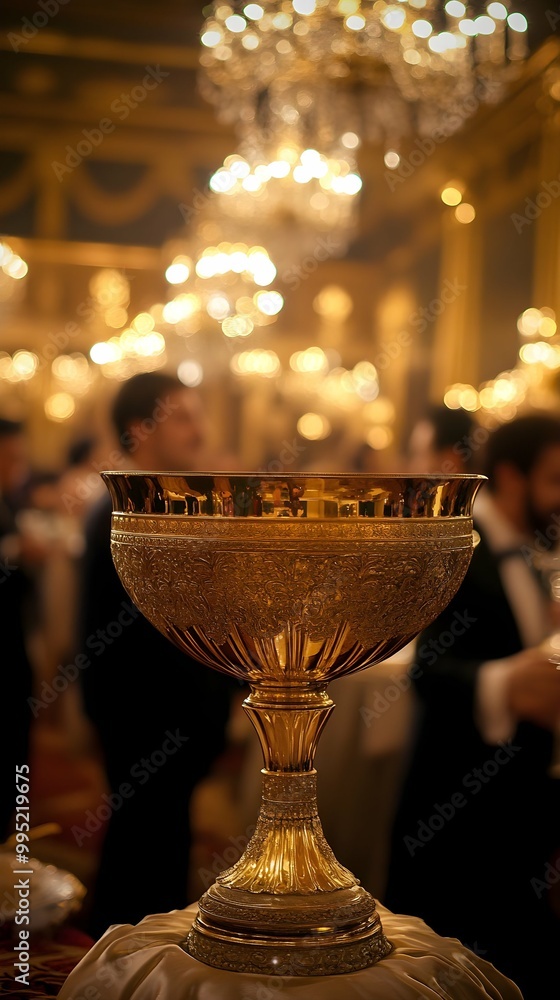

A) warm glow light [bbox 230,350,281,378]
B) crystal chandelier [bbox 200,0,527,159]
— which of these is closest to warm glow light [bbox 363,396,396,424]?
warm glow light [bbox 230,350,281,378]

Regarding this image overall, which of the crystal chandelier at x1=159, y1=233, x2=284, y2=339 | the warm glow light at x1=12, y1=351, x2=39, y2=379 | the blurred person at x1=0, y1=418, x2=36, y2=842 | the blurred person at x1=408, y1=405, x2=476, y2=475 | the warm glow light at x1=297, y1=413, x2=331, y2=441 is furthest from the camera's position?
the warm glow light at x1=297, y1=413, x2=331, y2=441

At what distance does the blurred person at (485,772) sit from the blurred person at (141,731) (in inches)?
15.1

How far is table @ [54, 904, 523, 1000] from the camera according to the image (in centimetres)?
70

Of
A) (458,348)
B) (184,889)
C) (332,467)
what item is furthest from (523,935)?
(332,467)

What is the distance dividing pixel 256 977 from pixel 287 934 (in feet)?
0.12

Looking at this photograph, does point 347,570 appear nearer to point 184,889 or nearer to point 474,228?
point 184,889

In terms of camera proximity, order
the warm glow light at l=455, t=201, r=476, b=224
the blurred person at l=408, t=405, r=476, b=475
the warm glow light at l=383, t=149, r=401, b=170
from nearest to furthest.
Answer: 1. the blurred person at l=408, t=405, r=476, b=475
2. the warm glow light at l=383, t=149, r=401, b=170
3. the warm glow light at l=455, t=201, r=476, b=224

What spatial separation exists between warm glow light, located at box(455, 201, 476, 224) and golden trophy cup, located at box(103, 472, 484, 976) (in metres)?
8.23

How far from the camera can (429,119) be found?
5734 millimetres

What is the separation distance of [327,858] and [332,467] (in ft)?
29.2

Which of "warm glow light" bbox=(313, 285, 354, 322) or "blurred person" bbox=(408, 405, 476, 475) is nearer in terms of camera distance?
"blurred person" bbox=(408, 405, 476, 475)

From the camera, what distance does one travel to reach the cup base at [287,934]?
0.73 meters

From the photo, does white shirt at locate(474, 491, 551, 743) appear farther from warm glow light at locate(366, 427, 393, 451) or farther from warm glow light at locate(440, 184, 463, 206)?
warm glow light at locate(366, 427, 393, 451)

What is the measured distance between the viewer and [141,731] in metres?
2.00
